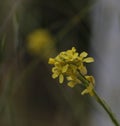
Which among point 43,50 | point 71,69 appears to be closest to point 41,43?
point 43,50

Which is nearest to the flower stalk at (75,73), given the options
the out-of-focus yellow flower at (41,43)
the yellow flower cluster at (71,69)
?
the yellow flower cluster at (71,69)

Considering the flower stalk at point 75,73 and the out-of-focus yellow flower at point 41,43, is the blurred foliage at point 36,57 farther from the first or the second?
the flower stalk at point 75,73

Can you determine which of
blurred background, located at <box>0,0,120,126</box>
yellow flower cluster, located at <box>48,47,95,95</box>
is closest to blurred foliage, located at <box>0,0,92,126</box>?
blurred background, located at <box>0,0,120,126</box>

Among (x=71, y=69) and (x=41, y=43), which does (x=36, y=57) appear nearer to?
(x=41, y=43)

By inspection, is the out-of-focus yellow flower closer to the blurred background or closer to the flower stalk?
the blurred background

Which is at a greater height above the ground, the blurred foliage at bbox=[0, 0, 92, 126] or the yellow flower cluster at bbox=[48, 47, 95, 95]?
the blurred foliage at bbox=[0, 0, 92, 126]

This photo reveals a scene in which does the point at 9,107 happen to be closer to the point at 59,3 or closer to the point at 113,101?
the point at 113,101

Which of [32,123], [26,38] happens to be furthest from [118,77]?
[32,123]

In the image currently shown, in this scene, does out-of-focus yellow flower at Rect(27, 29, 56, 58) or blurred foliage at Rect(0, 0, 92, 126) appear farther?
out-of-focus yellow flower at Rect(27, 29, 56, 58)
